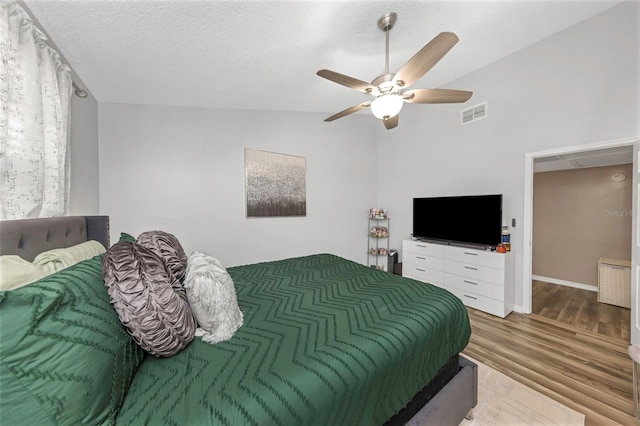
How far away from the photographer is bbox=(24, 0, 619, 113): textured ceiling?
1790 millimetres

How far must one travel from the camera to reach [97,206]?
8.92 ft

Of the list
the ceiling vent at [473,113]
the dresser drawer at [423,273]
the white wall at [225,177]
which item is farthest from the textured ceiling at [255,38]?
the dresser drawer at [423,273]

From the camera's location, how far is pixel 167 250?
4.34 ft

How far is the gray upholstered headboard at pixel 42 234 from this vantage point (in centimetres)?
116

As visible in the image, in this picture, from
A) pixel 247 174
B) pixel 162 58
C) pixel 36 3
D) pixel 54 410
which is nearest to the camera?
pixel 54 410

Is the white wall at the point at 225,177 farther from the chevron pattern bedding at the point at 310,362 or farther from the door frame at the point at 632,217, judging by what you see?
the door frame at the point at 632,217

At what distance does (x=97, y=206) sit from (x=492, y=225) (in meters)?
4.52

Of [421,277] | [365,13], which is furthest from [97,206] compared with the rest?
[421,277]

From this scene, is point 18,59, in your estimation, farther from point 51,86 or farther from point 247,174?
point 247,174

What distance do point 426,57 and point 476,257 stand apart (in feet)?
7.72

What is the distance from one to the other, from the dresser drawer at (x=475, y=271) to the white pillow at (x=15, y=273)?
3586 mm

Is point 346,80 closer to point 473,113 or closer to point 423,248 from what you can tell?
point 473,113

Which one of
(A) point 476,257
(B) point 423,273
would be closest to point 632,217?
(A) point 476,257

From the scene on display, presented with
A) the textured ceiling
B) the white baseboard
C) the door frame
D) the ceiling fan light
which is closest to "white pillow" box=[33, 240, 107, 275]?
the textured ceiling
